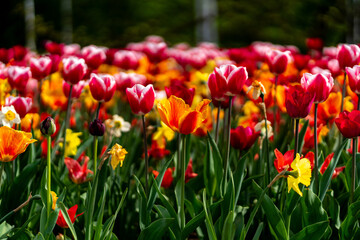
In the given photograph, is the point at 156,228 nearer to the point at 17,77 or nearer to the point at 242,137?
the point at 242,137

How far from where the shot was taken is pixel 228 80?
5.57 feet

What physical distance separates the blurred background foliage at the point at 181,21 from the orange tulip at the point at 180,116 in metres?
6.73

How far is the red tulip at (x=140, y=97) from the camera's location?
1.66 m

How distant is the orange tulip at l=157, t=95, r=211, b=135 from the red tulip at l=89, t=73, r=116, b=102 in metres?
0.45

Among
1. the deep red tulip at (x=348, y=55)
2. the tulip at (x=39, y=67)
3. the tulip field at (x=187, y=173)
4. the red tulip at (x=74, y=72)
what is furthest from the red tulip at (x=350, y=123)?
the tulip at (x=39, y=67)

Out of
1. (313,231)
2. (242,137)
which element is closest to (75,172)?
(242,137)

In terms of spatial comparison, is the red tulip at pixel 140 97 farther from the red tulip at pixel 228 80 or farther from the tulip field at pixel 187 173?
the red tulip at pixel 228 80

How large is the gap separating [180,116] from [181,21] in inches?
679

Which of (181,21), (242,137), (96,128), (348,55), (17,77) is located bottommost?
(242,137)

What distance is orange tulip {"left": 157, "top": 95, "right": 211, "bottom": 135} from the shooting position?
1499mm

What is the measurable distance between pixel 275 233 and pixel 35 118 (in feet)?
4.94

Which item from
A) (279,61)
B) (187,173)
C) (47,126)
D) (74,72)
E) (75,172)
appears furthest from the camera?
(279,61)

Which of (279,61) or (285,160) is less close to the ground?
(279,61)

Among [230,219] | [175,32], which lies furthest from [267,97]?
[175,32]
